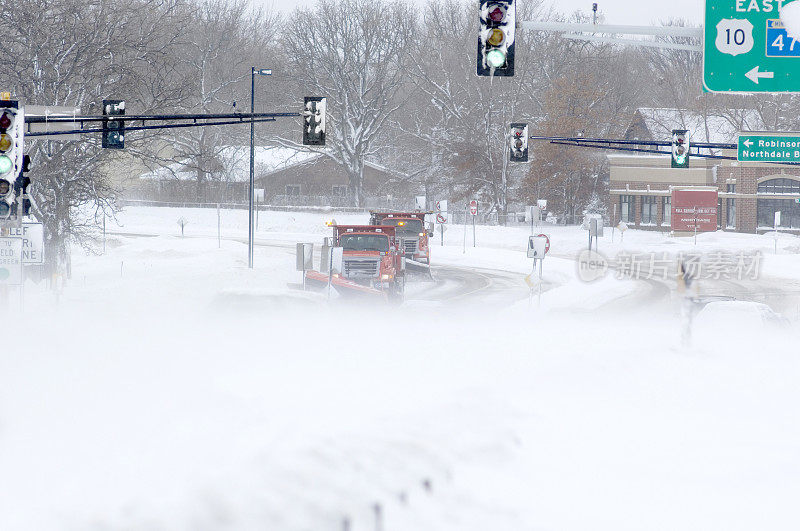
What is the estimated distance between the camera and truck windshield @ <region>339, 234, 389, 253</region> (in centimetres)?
3011

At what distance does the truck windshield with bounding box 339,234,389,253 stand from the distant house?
51.8 m

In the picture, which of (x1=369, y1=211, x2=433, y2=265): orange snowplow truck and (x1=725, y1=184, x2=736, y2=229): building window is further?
(x1=725, y1=184, x2=736, y2=229): building window

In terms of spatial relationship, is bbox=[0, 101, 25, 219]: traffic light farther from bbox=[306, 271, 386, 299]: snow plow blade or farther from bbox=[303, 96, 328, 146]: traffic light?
bbox=[306, 271, 386, 299]: snow plow blade

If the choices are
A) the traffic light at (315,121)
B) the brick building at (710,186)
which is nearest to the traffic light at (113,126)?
the traffic light at (315,121)

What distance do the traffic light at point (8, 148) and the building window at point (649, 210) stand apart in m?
60.1

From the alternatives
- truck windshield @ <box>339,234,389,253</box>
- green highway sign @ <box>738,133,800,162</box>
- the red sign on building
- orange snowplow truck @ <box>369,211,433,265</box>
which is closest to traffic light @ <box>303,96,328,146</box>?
green highway sign @ <box>738,133,800,162</box>

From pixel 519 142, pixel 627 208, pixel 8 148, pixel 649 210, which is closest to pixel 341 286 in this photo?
pixel 519 142

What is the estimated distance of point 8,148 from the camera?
47.3 ft

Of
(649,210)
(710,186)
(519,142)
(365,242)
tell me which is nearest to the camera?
(519,142)

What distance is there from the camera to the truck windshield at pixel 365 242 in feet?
98.8

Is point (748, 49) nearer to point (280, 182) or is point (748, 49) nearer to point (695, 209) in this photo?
point (695, 209)

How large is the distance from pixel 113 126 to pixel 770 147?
14.6 m

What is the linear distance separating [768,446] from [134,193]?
278ft

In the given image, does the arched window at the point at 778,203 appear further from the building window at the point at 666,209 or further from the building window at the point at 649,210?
the building window at the point at 649,210
